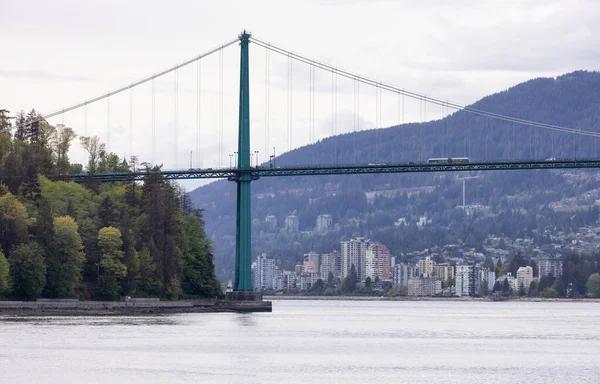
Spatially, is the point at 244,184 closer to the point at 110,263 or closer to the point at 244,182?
the point at 244,182

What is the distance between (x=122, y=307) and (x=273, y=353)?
3473 centimetres

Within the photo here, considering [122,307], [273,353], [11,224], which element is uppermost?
[11,224]

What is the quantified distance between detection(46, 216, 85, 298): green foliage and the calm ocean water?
592 cm

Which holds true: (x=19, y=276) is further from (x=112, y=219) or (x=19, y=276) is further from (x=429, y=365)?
(x=429, y=365)

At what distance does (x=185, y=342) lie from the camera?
2484 inches

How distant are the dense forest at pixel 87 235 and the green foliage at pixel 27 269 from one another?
0.06 meters

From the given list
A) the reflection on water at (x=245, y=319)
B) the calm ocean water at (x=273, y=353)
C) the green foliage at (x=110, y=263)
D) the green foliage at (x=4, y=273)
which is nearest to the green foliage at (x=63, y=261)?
the green foliage at (x=110, y=263)

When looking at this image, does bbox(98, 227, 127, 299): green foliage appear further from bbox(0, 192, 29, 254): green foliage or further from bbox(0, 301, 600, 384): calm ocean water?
bbox(0, 301, 600, 384): calm ocean water

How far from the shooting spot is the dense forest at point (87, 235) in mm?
88812

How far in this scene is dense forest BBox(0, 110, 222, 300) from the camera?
3497 inches

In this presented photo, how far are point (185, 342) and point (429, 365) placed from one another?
14555 millimetres

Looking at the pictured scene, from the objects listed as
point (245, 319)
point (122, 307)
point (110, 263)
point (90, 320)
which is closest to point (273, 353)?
point (90, 320)

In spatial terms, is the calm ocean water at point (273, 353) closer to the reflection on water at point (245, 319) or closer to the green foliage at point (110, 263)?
the reflection on water at point (245, 319)

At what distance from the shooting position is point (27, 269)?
8556 centimetres
